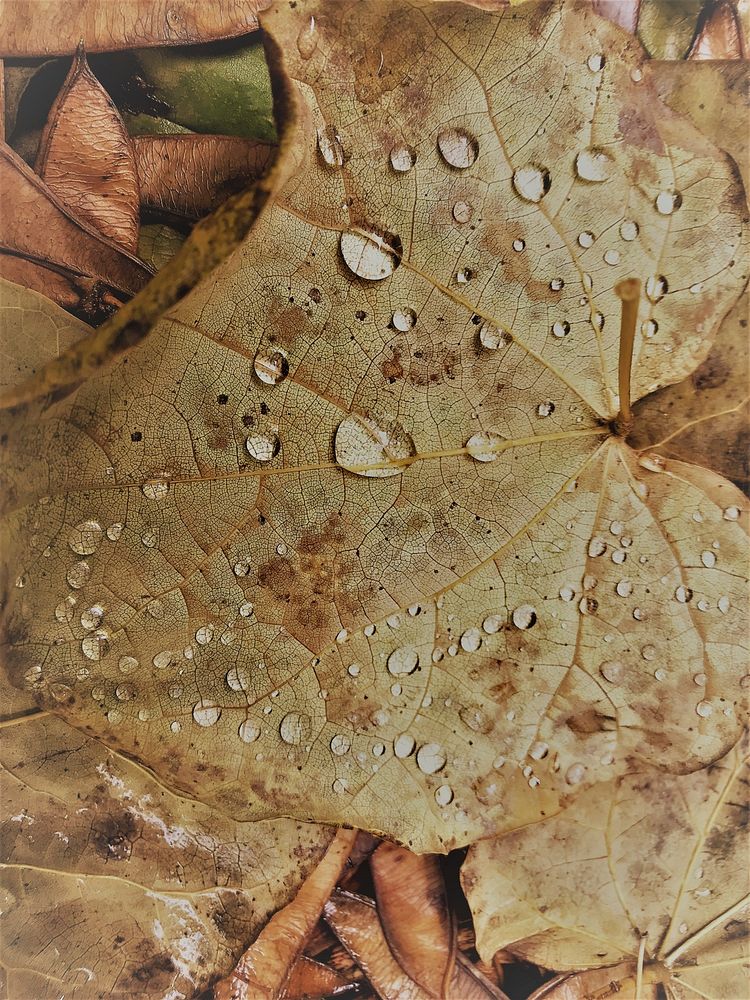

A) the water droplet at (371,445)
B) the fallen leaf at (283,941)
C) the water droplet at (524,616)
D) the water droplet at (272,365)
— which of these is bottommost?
the fallen leaf at (283,941)

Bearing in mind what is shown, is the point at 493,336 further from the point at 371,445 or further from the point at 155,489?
the point at 155,489

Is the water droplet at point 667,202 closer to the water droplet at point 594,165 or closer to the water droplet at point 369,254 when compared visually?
the water droplet at point 594,165

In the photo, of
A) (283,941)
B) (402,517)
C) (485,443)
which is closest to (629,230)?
(485,443)

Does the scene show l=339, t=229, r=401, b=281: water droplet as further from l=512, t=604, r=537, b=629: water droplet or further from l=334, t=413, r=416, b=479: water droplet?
l=512, t=604, r=537, b=629: water droplet

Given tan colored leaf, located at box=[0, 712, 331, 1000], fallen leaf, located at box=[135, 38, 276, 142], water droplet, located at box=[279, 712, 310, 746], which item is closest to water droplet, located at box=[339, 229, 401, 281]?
fallen leaf, located at box=[135, 38, 276, 142]

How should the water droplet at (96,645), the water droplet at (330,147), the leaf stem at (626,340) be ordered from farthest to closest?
the water droplet at (96,645), the water droplet at (330,147), the leaf stem at (626,340)

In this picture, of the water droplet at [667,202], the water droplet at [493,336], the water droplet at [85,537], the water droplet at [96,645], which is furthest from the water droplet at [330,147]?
the water droplet at [96,645]
